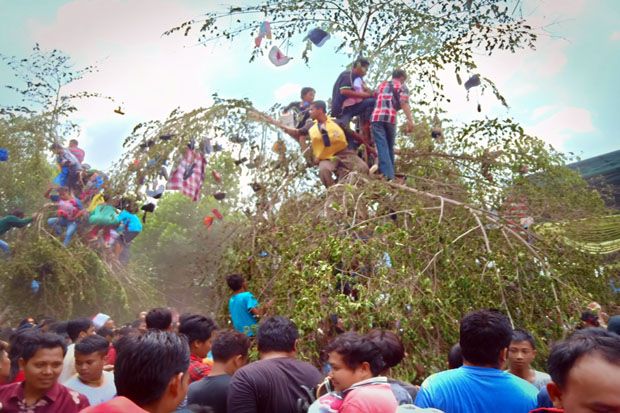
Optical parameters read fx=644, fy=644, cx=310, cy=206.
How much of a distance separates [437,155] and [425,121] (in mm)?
536

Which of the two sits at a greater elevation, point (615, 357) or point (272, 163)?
point (272, 163)

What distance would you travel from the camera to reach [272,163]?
7.36 metres

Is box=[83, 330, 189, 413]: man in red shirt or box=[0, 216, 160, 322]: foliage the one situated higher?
box=[0, 216, 160, 322]: foliage

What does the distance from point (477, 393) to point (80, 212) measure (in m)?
7.84

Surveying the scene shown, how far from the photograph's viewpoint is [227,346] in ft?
11.2

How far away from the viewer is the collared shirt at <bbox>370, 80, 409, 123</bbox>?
22.1 ft

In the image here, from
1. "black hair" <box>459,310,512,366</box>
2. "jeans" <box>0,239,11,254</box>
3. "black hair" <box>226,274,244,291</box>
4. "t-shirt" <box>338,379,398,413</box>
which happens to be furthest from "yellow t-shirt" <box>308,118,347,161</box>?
"jeans" <box>0,239,11,254</box>

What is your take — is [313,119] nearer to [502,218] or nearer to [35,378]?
[502,218]

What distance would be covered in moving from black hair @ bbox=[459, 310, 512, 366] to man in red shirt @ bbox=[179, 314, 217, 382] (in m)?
1.68

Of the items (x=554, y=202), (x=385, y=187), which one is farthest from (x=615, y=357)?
(x=554, y=202)

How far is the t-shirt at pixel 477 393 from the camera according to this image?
2549 millimetres

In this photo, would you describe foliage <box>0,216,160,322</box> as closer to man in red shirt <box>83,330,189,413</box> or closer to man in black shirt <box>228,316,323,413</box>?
man in black shirt <box>228,316,323,413</box>

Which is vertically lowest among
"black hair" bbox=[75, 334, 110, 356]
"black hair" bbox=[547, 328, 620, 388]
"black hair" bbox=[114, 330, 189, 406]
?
"black hair" bbox=[547, 328, 620, 388]

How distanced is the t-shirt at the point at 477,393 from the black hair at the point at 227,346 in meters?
1.17
